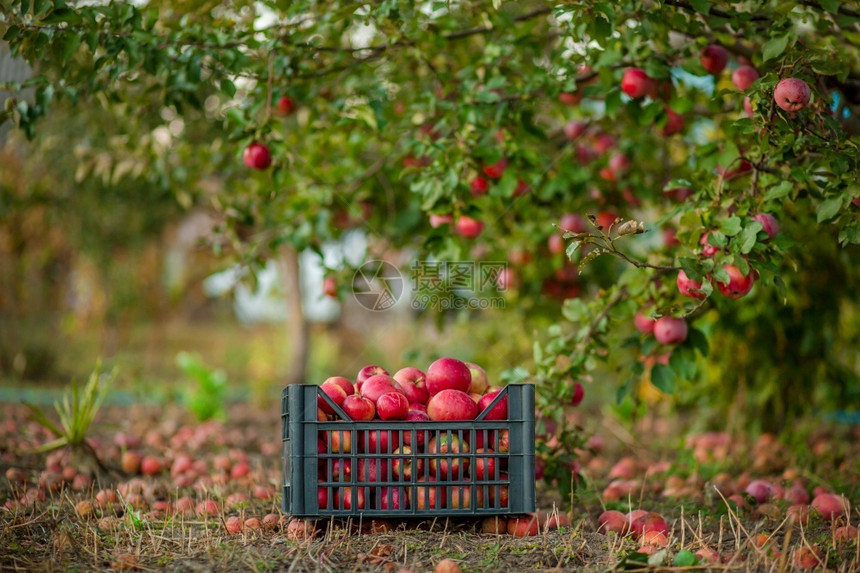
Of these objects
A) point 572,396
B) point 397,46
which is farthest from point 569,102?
point 572,396

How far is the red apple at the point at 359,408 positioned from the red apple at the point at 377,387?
0.11ft

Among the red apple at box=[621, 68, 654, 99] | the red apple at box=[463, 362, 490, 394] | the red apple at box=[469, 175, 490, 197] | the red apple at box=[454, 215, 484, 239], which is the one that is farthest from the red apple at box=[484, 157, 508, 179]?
the red apple at box=[463, 362, 490, 394]

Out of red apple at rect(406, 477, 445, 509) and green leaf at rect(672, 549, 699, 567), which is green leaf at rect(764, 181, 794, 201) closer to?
green leaf at rect(672, 549, 699, 567)

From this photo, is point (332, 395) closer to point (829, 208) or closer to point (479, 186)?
point (479, 186)

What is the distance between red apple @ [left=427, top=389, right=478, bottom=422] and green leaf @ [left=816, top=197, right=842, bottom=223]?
3.27 feet

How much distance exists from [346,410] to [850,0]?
1.77 meters

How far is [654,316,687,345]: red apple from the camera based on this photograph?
8.11 feet

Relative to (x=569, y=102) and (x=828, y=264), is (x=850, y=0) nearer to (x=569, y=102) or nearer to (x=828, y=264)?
(x=569, y=102)

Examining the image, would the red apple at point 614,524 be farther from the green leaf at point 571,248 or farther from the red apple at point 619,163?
the red apple at point 619,163

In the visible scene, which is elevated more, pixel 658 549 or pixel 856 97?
pixel 856 97

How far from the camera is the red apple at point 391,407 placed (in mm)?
1907

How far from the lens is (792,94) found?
6.55ft

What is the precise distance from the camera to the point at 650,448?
13.4 feet

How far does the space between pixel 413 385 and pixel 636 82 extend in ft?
3.96
